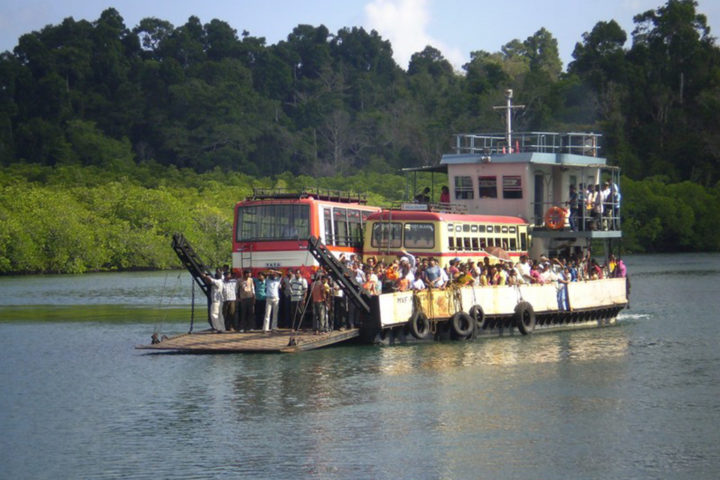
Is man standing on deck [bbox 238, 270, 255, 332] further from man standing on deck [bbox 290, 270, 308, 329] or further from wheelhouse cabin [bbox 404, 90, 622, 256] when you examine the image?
wheelhouse cabin [bbox 404, 90, 622, 256]

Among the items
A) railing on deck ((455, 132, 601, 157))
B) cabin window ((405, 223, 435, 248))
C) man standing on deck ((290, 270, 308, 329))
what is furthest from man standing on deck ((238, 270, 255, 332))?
railing on deck ((455, 132, 601, 157))

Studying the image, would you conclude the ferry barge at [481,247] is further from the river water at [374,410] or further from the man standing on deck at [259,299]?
the man standing on deck at [259,299]

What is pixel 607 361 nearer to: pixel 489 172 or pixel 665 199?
pixel 489 172

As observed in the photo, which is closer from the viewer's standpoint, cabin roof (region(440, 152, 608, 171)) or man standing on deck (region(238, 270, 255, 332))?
man standing on deck (region(238, 270, 255, 332))

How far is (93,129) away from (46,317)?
80.4m

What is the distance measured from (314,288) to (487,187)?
33.1ft

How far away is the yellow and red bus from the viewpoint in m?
33.2

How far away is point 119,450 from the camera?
2070cm

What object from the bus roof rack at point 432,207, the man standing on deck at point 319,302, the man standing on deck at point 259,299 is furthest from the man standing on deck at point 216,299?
the bus roof rack at point 432,207

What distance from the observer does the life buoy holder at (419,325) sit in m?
30.2

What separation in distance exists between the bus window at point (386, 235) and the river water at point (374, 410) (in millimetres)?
3715

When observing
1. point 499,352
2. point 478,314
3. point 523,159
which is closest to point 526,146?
point 523,159

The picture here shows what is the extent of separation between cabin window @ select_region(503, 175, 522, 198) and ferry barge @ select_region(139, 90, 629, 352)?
0.10ft

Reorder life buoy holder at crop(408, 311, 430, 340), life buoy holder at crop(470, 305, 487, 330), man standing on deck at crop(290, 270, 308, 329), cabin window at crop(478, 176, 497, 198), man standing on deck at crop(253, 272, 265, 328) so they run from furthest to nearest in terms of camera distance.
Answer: cabin window at crop(478, 176, 497, 198), life buoy holder at crop(470, 305, 487, 330), man standing on deck at crop(253, 272, 265, 328), life buoy holder at crop(408, 311, 430, 340), man standing on deck at crop(290, 270, 308, 329)
